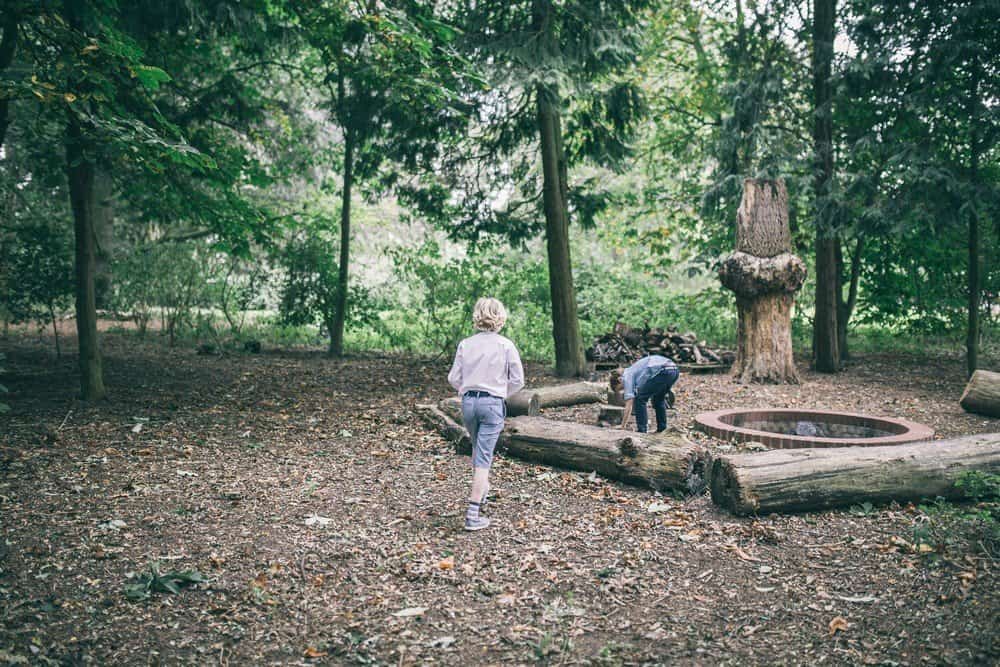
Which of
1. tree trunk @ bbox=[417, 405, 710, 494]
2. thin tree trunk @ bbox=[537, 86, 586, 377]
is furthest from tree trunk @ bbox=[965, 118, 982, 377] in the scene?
tree trunk @ bbox=[417, 405, 710, 494]

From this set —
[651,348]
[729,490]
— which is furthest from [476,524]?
[651,348]

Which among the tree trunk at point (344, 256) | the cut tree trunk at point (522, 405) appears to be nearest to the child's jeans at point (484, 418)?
the cut tree trunk at point (522, 405)

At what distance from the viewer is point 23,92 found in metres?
5.27

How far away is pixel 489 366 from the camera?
4.95 metres

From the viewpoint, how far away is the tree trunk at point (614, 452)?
566cm

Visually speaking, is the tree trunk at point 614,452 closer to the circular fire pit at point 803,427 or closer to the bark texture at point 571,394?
the circular fire pit at point 803,427

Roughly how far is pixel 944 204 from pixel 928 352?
20.6ft

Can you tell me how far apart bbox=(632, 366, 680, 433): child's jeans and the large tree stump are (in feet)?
13.6

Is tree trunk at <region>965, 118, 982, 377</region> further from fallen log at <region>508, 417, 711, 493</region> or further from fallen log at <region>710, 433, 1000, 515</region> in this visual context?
fallen log at <region>508, 417, 711, 493</region>

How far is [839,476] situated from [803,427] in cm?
279

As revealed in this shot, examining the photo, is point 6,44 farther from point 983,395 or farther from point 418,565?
point 983,395

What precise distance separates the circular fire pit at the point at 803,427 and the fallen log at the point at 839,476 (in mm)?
792

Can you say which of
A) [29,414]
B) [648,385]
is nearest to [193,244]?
[29,414]

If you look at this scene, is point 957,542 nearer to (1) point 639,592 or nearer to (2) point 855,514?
(2) point 855,514
